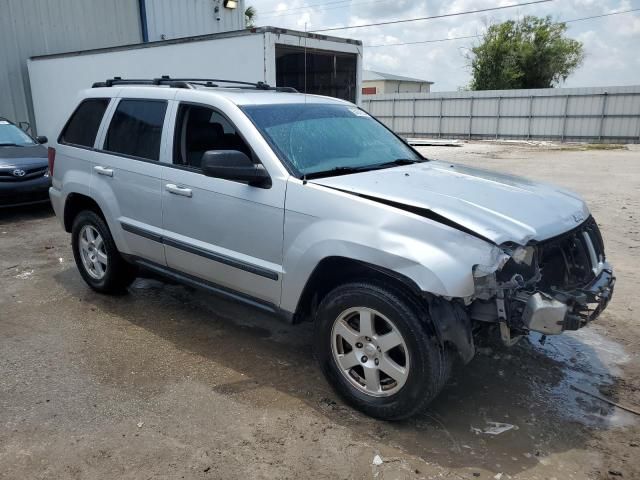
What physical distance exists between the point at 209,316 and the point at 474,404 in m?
2.36

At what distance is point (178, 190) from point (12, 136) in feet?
23.7

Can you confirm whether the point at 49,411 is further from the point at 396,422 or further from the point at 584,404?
the point at 584,404

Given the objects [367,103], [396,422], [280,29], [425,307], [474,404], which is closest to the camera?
[425,307]

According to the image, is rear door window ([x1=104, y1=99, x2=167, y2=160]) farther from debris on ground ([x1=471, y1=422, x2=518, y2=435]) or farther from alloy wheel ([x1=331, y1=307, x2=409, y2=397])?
debris on ground ([x1=471, y1=422, x2=518, y2=435])

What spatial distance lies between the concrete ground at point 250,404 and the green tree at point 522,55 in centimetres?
4018

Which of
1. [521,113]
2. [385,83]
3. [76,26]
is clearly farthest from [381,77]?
[76,26]

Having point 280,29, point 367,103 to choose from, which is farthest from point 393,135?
point 367,103

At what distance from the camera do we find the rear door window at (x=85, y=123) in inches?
192

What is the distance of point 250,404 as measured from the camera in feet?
11.0

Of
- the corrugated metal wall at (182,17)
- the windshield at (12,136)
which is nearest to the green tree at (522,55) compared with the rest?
the corrugated metal wall at (182,17)

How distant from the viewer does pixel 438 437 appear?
304cm

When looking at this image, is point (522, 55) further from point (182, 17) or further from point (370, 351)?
point (370, 351)

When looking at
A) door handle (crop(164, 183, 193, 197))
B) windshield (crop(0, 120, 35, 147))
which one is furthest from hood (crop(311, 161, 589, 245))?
windshield (crop(0, 120, 35, 147))

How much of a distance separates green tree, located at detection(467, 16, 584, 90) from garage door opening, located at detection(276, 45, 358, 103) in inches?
1308
